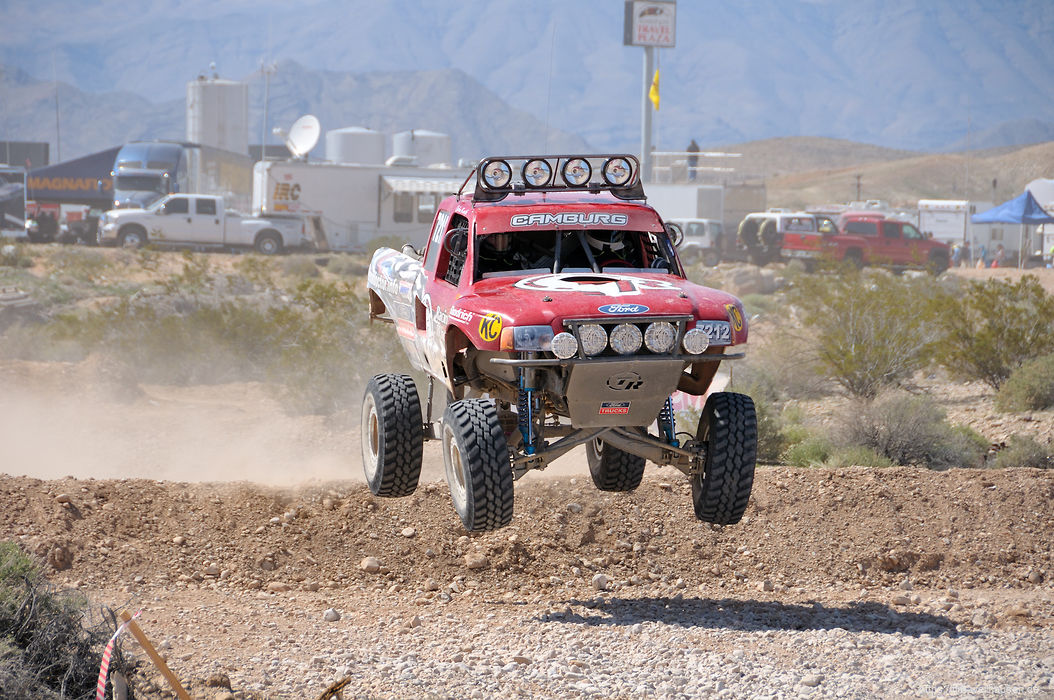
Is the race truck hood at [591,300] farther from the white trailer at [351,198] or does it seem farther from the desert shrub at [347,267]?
the white trailer at [351,198]

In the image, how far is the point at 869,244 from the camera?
3716 centimetres

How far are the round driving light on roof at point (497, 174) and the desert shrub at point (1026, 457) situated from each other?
7.45 metres

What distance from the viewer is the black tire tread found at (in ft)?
28.8

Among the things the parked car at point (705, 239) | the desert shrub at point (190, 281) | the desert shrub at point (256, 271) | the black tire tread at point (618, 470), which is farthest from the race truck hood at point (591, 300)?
the parked car at point (705, 239)

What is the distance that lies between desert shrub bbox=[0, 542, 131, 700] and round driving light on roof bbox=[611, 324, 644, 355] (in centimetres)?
325

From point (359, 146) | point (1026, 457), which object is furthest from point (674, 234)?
point (359, 146)

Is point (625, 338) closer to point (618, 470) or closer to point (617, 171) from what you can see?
point (617, 171)

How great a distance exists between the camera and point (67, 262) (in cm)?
2991

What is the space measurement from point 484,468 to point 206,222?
3033cm

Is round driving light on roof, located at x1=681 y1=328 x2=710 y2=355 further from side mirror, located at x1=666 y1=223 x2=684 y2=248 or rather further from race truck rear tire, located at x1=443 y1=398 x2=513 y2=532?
side mirror, located at x1=666 y1=223 x2=684 y2=248

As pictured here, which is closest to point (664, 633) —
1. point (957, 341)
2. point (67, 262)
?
point (957, 341)

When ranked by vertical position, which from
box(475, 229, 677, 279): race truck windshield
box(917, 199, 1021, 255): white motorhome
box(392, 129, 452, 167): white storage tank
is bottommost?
box(475, 229, 677, 279): race truck windshield

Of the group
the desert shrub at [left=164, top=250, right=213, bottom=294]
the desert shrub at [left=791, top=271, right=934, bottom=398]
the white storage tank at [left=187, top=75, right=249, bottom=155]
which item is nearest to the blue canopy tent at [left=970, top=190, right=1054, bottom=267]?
the desert shrub at [left=791, top=271, right=934, bottom=398]

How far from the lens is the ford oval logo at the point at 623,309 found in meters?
6.56
